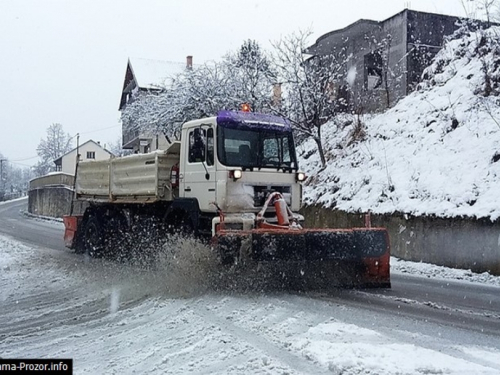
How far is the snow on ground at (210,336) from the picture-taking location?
16.0ft

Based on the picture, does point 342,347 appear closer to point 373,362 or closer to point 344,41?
point 373,362

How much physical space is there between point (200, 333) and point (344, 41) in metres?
20.6

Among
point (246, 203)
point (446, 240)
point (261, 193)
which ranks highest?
point (261, 193)

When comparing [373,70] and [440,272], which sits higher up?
[373,70]

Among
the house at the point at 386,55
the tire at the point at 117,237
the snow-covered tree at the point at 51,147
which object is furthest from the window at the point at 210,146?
the snow-covered tree at the point at 51,147

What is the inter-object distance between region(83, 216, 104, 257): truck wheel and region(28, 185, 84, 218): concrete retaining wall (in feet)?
67.0

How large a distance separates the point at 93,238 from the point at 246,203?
19.5ft

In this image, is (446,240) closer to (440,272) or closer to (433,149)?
(440,272)

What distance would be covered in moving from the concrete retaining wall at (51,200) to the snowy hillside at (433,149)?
68.5 feet

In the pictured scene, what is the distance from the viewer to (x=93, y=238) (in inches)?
538

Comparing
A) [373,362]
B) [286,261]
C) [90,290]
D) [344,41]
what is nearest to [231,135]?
[286,261]

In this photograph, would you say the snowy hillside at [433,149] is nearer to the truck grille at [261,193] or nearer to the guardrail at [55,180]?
the truck grille at [261,193]

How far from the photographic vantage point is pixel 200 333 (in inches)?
238

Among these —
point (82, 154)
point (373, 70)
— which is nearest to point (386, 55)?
point (373, 70)
